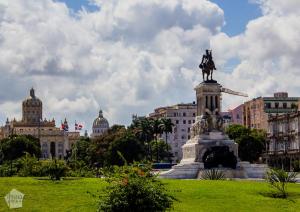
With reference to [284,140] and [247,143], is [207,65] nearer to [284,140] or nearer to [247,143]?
[247,143]

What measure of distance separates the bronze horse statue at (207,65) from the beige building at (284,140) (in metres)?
43.9

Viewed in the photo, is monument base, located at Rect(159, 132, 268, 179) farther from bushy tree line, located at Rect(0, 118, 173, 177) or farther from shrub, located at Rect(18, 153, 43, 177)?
bushy tree line, located at Rect(0, 118, 173, 177)

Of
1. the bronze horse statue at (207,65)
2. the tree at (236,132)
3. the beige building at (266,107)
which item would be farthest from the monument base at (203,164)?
the beige building at (266,107)

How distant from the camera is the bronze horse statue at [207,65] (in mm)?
95812

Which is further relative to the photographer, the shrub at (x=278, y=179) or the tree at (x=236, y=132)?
the tree at (x=236, y=132)

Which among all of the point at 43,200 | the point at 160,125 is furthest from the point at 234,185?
the point at 160,125

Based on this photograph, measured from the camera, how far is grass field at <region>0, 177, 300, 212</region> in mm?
40656

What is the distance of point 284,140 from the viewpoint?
478 ft

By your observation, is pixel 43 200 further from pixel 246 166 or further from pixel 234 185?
pixel 246 166

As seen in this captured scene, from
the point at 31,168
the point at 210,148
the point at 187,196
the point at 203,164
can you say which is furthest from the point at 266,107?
the point at 187,196

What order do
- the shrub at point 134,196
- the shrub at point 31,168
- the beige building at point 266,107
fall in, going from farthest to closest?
1. the beige building at point 266,107
2. the shrub at point 31,168
3. the shrub at point 134,196

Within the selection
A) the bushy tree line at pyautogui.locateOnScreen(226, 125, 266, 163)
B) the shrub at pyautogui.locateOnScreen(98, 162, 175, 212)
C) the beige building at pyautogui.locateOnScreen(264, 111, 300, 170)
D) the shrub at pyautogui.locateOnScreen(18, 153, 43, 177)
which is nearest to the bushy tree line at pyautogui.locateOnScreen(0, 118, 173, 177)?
the bushy tree line at pyautogui.locateOnScreen(226, 125, 266, 163)

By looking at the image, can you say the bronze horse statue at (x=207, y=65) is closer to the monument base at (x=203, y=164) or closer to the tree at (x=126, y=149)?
the monument base at (x=203, y=164)

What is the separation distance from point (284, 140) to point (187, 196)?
338 ft
